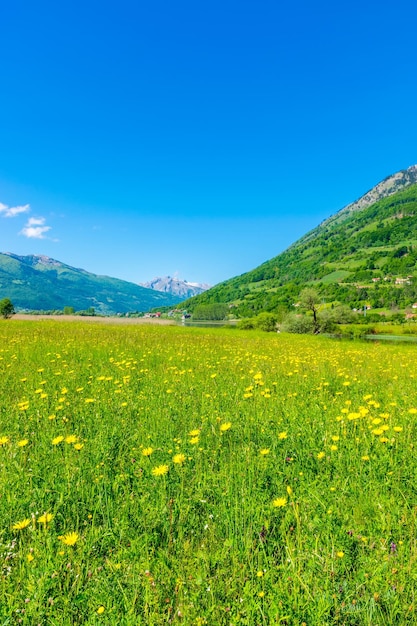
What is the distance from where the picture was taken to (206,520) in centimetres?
287

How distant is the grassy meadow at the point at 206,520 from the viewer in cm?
198

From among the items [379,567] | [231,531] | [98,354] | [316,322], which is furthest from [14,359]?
[316,322]

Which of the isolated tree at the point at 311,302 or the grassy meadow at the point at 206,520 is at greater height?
the isolated tree at the point at 311,302

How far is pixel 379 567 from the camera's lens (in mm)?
2176

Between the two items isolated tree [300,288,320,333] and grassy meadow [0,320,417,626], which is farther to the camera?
isolated tree [300,288,320,333]

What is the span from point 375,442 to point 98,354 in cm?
1012

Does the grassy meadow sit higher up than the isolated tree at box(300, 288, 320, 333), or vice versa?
the isolated tree at box(300, 288, 320, 333)

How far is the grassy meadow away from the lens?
77.9 inches

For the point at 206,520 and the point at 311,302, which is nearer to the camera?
the point at 206,520

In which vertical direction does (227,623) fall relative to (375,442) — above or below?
below

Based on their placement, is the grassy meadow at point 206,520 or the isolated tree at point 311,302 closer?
the grassy meadow at point 206,520

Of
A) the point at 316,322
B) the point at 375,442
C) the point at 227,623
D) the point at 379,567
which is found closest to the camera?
the point at 227,623

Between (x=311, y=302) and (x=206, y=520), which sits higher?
(x=311, y=302)

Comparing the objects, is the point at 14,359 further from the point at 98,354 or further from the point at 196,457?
the point at 196,457
